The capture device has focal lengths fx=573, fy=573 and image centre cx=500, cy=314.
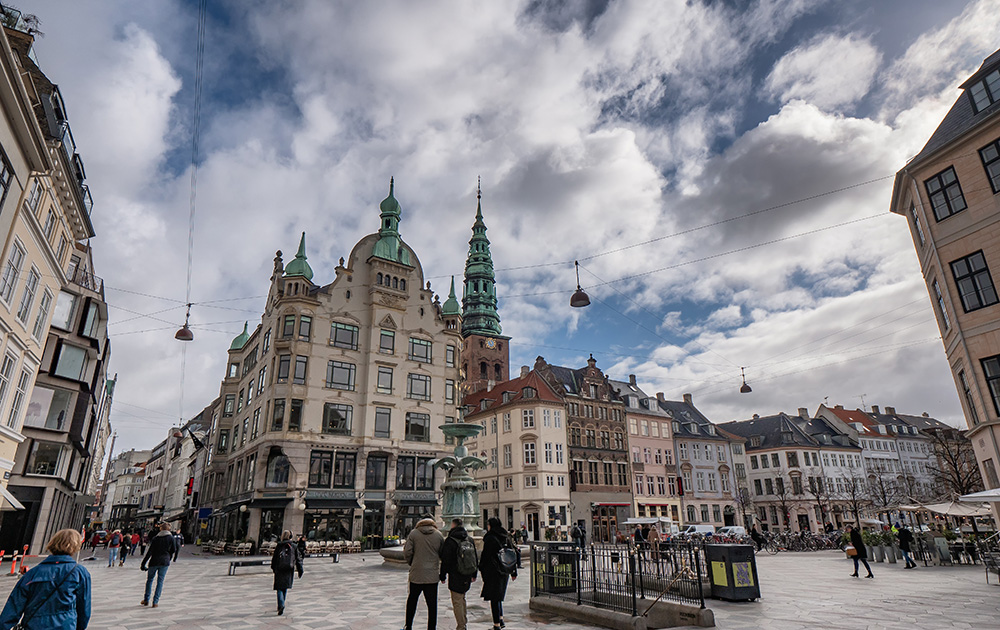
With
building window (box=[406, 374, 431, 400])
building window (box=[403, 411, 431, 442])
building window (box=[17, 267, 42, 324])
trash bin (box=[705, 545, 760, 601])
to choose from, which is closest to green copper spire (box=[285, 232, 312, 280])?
building window (box=[406, 374, 431, 400])

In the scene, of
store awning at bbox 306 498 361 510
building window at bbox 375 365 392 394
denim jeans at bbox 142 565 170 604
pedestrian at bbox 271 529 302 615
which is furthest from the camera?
building window at bbox 375 365 392 394

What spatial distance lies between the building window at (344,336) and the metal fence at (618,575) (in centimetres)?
3071

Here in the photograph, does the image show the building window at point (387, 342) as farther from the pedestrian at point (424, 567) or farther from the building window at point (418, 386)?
the pedestrian at point (424, 567)

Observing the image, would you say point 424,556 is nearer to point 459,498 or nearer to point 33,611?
point 33,611

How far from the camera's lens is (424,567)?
8422 mm

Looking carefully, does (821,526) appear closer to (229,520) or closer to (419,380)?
(419,380)

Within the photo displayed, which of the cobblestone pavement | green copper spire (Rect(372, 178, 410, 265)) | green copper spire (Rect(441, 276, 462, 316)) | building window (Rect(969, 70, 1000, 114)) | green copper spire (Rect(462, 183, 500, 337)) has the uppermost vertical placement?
green copper spire (Rect(462, 183, 500, 337))

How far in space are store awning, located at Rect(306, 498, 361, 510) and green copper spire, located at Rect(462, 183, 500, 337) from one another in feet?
134

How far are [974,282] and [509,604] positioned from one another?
62.3 feet

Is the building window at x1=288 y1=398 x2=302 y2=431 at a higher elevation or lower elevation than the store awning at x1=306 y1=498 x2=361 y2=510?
higher

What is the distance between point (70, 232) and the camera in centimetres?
2712

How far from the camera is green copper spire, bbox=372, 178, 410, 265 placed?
147ft

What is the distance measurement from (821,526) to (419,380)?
50162 mm

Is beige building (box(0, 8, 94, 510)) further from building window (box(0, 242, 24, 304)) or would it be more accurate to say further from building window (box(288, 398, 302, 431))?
building window (box(288, 398, 302, 431))
